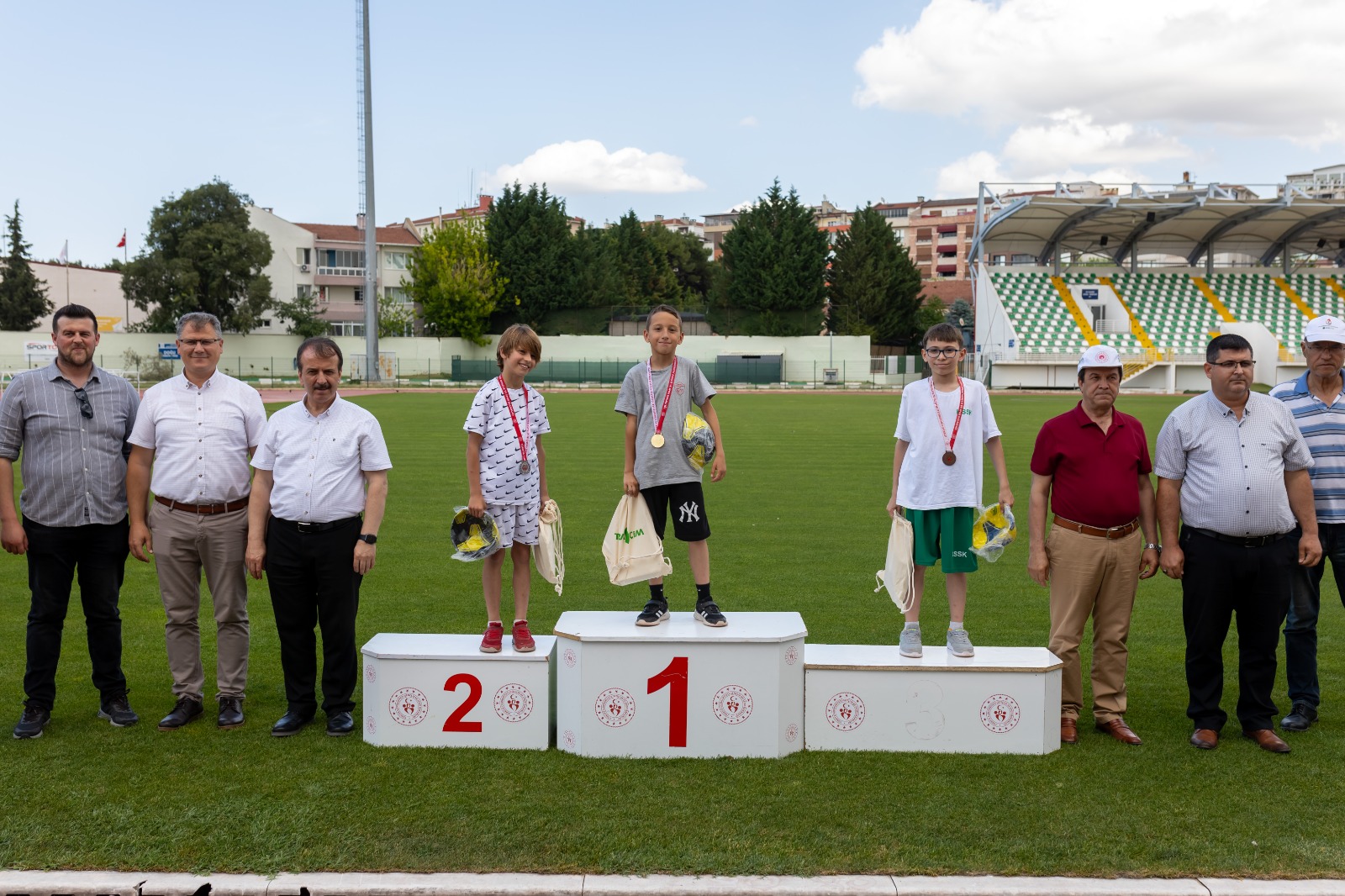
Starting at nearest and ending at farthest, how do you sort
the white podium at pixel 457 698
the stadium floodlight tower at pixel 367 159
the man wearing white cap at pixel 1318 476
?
1. the white podium at pixel 457 698
2. the man wearing white cap at pixel 1318 476
3. the stadium floodlight tower at pixel 367 159

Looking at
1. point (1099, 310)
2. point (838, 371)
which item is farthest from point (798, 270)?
point (1099, 310)

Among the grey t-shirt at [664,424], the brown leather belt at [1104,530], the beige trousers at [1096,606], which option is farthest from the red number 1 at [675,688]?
the brown leather belt at [1104,530]

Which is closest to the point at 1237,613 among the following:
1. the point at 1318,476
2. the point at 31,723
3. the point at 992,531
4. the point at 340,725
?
the point at 1318,476

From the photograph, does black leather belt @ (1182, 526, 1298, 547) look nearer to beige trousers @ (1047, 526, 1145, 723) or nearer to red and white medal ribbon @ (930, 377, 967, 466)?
beige trousers @ (1047, 526, 1145, 723)

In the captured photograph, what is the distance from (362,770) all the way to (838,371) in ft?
190

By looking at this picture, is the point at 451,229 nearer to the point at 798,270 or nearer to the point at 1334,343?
the point at 798,270

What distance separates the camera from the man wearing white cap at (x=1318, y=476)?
5125 mm

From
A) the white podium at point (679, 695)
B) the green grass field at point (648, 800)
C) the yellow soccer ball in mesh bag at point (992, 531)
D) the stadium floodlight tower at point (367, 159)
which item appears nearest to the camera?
the green grass field at point (648, 800)

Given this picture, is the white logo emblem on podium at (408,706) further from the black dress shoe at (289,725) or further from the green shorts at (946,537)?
the green shorts at (946,537)

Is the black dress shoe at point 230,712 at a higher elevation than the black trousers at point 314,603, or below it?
below

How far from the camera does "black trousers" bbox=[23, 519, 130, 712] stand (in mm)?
5102

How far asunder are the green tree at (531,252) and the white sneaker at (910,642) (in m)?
59.6

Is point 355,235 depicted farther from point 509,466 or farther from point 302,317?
point 509,466

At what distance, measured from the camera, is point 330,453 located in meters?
5.01
